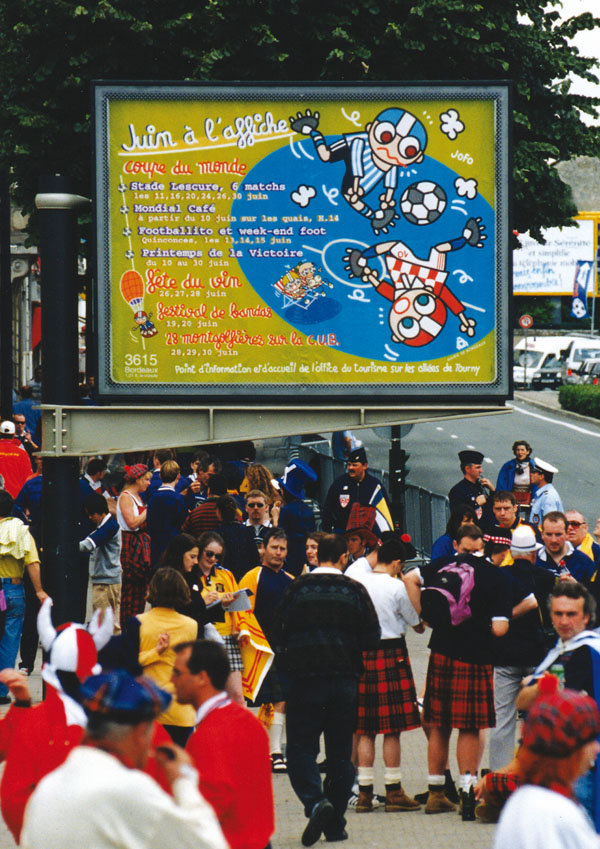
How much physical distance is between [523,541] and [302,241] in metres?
2.66

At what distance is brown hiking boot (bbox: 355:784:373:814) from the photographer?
29.9ft

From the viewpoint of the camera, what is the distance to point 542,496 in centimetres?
1486

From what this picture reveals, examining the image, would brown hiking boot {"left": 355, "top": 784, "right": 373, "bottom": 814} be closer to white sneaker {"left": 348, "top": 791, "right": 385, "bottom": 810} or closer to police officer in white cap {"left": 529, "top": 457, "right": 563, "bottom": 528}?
white sneaker {"left": 348, "top": 791, "right": 385, "bottom": 810}

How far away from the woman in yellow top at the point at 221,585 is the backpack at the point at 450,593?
150 cm

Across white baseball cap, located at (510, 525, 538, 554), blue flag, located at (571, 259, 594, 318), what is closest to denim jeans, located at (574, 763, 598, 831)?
white baseball cap, located at (510, 525, 538, 554)

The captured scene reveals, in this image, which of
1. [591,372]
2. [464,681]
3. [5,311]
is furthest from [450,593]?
[591,372]

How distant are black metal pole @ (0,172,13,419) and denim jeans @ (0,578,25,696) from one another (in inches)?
419

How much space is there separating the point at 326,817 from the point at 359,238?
→ 413cm

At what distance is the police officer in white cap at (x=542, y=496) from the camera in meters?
14.8

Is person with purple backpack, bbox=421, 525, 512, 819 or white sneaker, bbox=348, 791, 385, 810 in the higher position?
person with purple backpack, bbox=421, 525, 512, 819

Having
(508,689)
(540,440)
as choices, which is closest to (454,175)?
(508,689)

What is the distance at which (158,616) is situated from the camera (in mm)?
7840

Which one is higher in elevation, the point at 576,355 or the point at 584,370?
the point at 576,355

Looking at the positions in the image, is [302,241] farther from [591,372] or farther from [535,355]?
[535,355]
